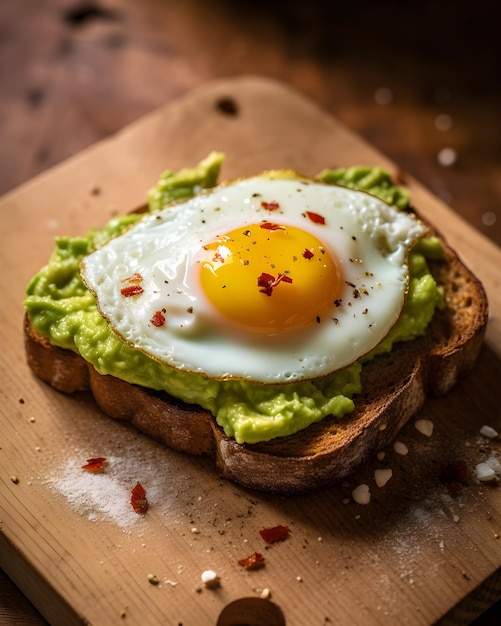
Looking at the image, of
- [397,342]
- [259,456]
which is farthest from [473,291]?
[259,456]

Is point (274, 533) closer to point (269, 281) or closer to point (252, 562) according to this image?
point (252, 562)

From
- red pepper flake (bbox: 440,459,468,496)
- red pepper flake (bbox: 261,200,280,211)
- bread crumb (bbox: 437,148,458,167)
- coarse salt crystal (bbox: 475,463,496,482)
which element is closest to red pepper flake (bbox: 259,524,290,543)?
red pepper flake (bbox: 440,459,468,496)

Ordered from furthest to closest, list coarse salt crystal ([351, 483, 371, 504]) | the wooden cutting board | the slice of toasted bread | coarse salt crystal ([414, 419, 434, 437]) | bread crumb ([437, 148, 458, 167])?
bread crumb ([437, 148, 458, 167]) → coarse salt crystal ([414, 419, 434, 437]) → coarse salt crystal ([351, 483, 371, 504]) → the slice of toasted bread → the wooden cutting board

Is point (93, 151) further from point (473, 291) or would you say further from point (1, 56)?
point (473, 291)

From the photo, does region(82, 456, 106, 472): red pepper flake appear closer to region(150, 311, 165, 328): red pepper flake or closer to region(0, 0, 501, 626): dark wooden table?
region(150, 311, 165, 328): red pepper flake

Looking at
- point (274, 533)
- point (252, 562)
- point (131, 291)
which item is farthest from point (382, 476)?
point (131, 291)

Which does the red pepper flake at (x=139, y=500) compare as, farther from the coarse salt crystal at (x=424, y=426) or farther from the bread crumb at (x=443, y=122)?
the bread crumb at (x=443, y=122)

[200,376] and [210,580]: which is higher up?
[200,376]
